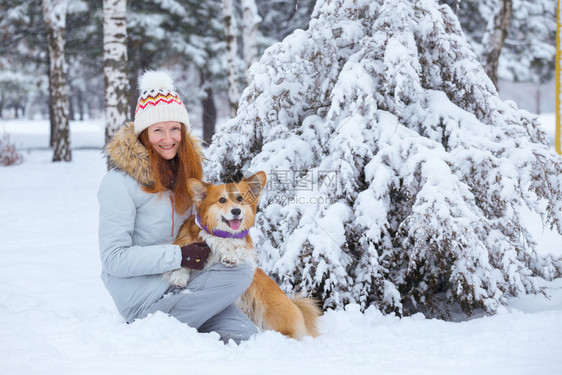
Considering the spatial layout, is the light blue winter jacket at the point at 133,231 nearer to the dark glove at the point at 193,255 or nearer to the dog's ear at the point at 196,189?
the dark glove at the point at 193,255

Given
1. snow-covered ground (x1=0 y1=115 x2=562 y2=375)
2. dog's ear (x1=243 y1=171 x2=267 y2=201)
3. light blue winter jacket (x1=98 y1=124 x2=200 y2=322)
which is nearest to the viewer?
snow-covered ground (x1=0 y1=115 x2=562 y2=375)

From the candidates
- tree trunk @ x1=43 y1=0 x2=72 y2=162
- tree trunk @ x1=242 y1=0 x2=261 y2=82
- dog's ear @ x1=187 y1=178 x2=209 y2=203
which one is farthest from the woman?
tree trunk @ x1=43 y1=0 x2=72 y2=162

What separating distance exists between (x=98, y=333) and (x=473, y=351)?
2.26m

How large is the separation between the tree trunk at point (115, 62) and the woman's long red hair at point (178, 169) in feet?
17.2

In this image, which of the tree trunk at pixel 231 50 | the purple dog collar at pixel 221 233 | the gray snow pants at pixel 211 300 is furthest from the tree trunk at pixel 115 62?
the gray snow pants at pixel 211 300

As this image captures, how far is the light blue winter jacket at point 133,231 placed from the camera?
2990mm

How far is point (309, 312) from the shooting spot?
3.44 metres

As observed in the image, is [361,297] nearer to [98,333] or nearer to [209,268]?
[209,268]

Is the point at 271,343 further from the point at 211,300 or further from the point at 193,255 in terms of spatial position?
the point at 193,255

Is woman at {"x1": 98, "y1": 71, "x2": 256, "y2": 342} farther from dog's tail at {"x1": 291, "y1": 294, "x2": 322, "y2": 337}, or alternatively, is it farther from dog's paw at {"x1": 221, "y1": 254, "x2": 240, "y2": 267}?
dog's tail at {"x1": 291, "y1": 294, "x2": 322, "y2": 337}

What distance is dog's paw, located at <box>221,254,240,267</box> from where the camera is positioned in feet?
10.1

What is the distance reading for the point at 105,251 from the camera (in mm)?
3023

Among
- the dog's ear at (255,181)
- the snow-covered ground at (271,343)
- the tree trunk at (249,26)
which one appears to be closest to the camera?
the snow-covered ground at (271,343)

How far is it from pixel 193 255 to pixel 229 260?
0.23 m
